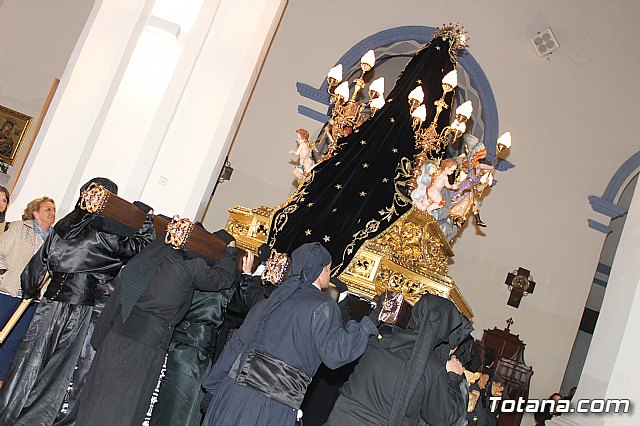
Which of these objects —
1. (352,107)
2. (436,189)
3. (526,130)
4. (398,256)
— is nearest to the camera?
(398,256)

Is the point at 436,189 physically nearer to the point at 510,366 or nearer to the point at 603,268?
the point at 510,366

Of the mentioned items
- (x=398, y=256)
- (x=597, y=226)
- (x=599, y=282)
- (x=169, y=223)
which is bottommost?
(x=169, y=223)

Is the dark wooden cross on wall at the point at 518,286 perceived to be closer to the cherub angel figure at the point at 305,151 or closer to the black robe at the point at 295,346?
the cherub angel figure at the point at 305,151

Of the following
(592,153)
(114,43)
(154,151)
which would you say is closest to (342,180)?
(154,151)

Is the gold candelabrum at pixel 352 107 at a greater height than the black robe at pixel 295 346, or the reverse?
the gold candelabrum at pixel 352 107

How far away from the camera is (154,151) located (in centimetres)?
652

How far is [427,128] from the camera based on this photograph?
7613 millimetres

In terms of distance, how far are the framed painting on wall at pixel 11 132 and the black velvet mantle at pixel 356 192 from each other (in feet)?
12.9

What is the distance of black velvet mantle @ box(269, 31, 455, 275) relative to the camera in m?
6.34

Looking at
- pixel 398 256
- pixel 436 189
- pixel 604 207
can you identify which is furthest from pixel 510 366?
pixel 398 256

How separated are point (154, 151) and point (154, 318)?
244 cm

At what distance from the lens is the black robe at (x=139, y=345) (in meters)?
4.38

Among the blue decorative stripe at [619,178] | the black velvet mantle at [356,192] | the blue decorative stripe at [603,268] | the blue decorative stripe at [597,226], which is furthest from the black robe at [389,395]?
the blue decorative stripe at [603,268]

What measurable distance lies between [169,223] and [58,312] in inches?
41.0
